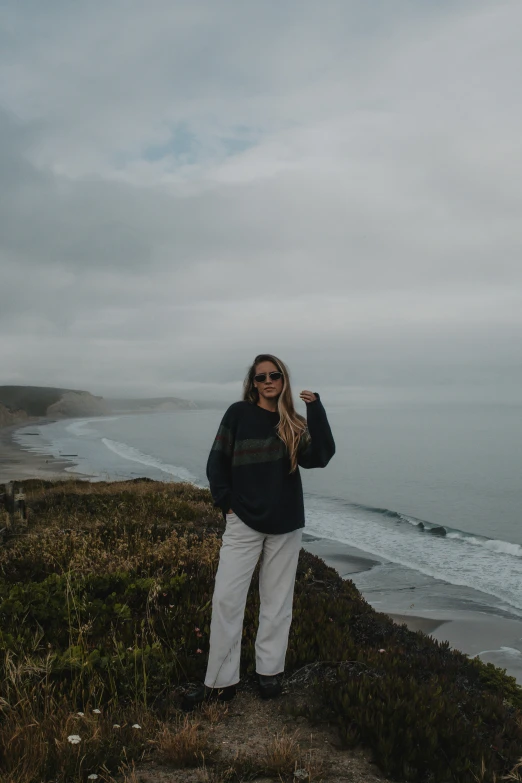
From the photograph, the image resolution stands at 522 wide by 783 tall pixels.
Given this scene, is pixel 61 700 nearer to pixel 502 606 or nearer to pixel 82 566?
pixel 82 566

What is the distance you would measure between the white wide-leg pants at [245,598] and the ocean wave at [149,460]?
2847cm

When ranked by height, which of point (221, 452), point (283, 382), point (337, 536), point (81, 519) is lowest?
point (337, 536)

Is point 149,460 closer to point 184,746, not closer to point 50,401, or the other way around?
point 184,746

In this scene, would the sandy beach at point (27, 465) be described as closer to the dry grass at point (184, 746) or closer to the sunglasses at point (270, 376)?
the sunglasses at point (270, 376)

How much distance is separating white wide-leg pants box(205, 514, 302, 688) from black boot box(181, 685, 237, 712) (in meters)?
0.06

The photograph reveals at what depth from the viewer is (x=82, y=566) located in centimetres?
779

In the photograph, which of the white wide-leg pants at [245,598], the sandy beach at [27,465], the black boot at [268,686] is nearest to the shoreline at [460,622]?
the black boot at [268,686]

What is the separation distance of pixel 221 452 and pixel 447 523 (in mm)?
23247

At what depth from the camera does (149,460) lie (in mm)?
52125

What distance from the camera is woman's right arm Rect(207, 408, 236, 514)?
4.64 metres

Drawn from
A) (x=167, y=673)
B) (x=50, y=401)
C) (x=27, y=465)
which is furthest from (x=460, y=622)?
Answer: (x=50, y=401)

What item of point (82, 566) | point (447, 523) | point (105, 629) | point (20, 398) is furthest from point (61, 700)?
point (20, 398)

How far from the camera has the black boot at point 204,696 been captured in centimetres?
450

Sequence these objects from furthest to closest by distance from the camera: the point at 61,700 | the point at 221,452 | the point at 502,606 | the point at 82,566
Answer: the point at 502,606 < the point at 82,566 < the point at 221,452 < the point at 61,700
